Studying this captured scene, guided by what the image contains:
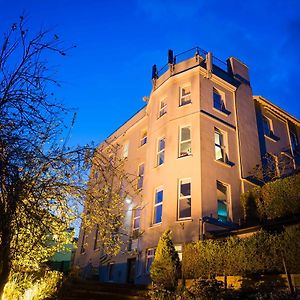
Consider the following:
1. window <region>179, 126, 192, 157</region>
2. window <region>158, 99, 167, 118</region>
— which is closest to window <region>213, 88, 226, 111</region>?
window <region>179, 126, 192, 157</region>

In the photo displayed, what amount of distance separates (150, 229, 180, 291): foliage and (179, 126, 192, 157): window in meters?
5.46

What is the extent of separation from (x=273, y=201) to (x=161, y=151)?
6641mm

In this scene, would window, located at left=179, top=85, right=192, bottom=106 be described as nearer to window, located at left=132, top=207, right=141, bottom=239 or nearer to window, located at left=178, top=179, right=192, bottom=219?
window, located at left=178, top=179, right=192, bottom=219

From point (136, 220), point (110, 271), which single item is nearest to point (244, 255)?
point (136, 220)

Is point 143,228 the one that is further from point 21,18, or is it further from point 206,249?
point 21,18

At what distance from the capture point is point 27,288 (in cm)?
978

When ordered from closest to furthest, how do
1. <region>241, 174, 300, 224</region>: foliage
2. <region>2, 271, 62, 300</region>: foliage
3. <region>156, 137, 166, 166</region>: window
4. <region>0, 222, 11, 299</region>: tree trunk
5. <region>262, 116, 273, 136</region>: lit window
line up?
<region>0, 222, 11, 299</region>: tree trunk, <region>2, 271, 62, 300</region>: foliage, <region>241, 174, 300, 224</region>: foliage, <region>156, 137, 166, 166</region>: window, <region>262, 116, 273, 136</region>: lit window

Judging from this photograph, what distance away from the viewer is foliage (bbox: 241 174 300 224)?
12883mm

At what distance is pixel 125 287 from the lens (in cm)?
1313

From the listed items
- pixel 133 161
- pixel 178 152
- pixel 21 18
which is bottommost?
pixel 21 18

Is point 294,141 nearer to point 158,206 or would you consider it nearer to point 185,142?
point 185,142

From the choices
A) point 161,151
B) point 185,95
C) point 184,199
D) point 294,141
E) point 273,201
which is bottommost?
point 273,201

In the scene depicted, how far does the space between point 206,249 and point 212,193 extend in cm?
389

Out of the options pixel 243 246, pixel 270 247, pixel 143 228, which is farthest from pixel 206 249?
pixel 143 228
